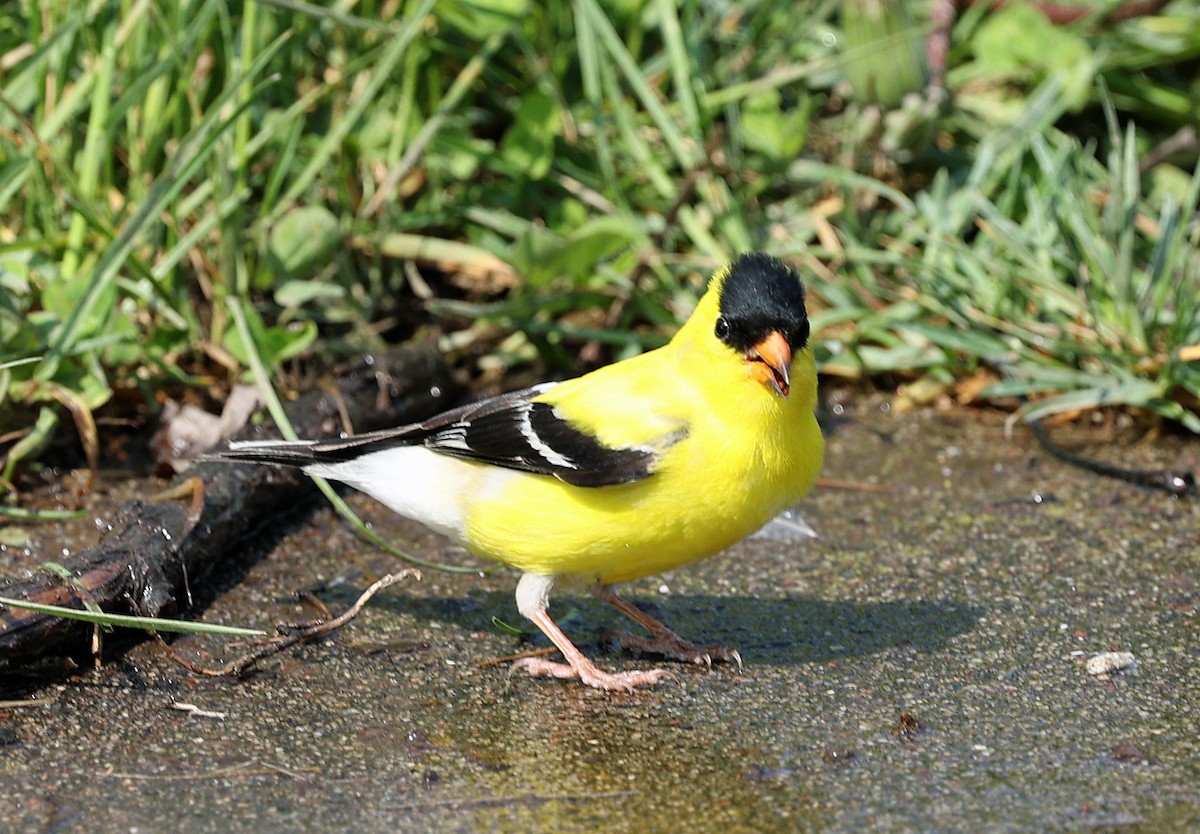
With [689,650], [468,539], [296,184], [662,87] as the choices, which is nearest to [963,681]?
[689,650]

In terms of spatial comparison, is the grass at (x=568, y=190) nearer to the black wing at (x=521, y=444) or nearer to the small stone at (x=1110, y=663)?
the black wing at (x=521, y=444)

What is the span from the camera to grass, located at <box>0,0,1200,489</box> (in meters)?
4.31

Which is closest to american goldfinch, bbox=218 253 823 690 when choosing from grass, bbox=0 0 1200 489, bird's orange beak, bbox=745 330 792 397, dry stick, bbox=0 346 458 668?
bird's orange beak, bbox=745 330 792 397

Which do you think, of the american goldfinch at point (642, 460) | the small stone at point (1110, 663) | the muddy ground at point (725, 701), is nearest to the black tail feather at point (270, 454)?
the american goldfinch at point (642, 460)

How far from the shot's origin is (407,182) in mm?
5184

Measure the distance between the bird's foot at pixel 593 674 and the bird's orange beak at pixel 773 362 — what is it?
2.28ft

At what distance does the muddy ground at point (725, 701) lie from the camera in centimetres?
244

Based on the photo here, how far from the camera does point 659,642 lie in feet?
11.0

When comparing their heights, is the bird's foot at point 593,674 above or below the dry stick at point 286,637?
below

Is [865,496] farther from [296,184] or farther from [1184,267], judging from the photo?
[296,184]

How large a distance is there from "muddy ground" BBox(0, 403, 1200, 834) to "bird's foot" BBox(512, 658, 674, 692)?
0.15ft

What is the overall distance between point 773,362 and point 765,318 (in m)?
0.10

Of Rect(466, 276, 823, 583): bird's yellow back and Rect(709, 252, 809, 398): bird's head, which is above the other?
Rect(709, 252, 809, 398): bird's head

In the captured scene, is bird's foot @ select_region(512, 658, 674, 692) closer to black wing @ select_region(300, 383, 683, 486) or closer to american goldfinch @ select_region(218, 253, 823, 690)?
american goldfinch @ select_region(218, 253, 823, 690)
